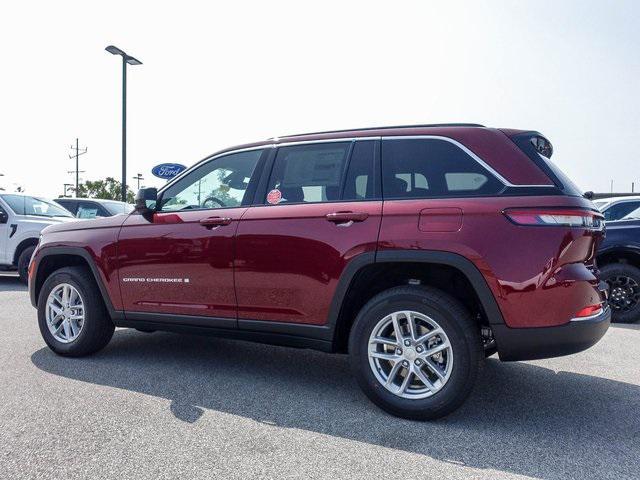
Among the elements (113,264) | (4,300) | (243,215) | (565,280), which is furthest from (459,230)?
(4,300)

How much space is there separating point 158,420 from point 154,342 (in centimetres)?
237

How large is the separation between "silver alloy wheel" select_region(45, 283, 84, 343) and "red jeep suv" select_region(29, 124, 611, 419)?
43cm

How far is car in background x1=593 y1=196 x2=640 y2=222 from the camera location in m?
7.59

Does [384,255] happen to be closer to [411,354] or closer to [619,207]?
[411,354]

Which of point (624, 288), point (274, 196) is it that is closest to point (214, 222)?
point (274, 196)

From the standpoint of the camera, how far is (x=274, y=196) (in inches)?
164

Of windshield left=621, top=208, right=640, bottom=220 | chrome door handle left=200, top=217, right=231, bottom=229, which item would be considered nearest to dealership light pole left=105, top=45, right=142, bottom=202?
chrome door handle left=200, top=217, right=231, bottom=229

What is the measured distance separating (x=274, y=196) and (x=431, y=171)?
3.82 ft

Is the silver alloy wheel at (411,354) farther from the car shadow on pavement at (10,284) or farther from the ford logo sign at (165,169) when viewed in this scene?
the ford logo sign at (165,169)

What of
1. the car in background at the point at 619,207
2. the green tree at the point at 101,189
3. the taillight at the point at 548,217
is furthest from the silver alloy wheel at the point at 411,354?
the green tree at the point at 101,189

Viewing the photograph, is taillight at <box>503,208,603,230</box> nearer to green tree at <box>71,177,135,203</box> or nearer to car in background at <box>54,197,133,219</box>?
car in background at <box>54,197,133,219</box>

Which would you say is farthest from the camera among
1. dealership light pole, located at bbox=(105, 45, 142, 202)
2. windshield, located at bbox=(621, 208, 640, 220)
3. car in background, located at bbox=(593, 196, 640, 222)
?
dealership light pole, located at bbox=(105, 45, 142, 202)

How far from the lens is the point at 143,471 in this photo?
277cm

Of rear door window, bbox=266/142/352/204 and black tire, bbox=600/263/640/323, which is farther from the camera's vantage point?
black tire, bbox=600/263/640/323
